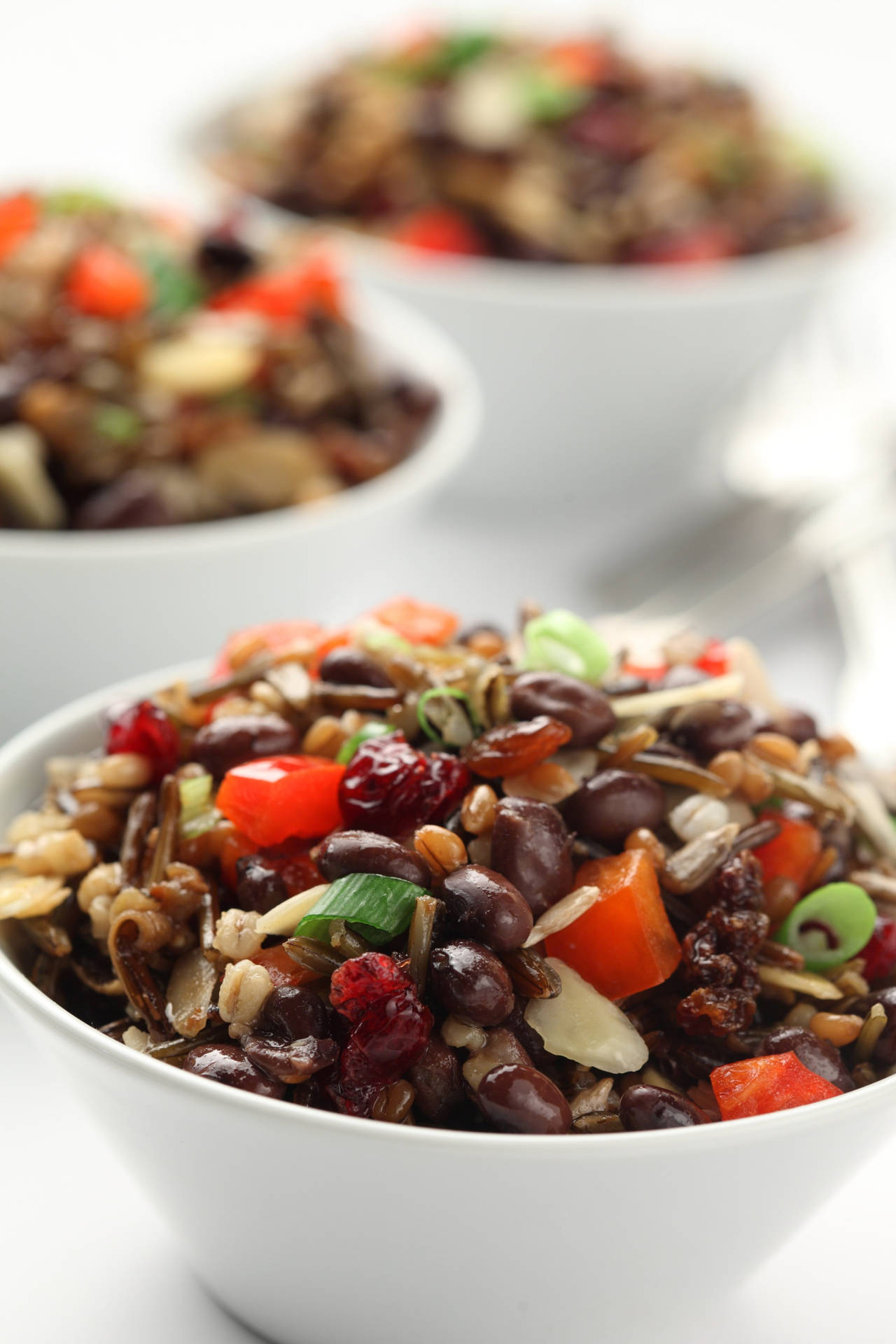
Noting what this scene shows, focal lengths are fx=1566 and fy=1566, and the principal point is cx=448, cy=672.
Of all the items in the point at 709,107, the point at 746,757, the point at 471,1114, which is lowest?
the point at 471,1114

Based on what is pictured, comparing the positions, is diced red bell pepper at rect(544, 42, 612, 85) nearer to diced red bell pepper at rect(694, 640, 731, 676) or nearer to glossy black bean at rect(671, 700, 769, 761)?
diced red bell pepper at rect(694, 640, 731, 676)

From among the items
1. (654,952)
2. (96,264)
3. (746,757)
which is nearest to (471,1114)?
(654,952)

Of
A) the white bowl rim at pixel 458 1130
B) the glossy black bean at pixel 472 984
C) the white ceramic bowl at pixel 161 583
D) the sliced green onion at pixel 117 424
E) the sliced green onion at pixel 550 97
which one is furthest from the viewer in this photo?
the sliced green onion at pixel 550 97

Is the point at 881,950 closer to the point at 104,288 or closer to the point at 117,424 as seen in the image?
the point at 117,424

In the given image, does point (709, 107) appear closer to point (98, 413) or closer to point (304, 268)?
point (304, 268)

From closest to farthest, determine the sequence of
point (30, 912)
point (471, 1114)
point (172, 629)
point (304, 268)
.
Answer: point (471, 1114)
point (30, 912)
point (172, 629)
point (304, 268)

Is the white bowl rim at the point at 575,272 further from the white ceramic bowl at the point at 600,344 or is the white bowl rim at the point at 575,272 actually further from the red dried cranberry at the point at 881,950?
the red dried cranberry at the point at 881,950

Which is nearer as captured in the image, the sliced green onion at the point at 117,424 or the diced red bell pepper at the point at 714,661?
the diced red bell pepper at the point at 714,661

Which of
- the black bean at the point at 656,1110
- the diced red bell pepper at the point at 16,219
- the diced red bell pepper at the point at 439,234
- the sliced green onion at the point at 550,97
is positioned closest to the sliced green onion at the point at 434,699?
the black bean at the point at 656,1110
